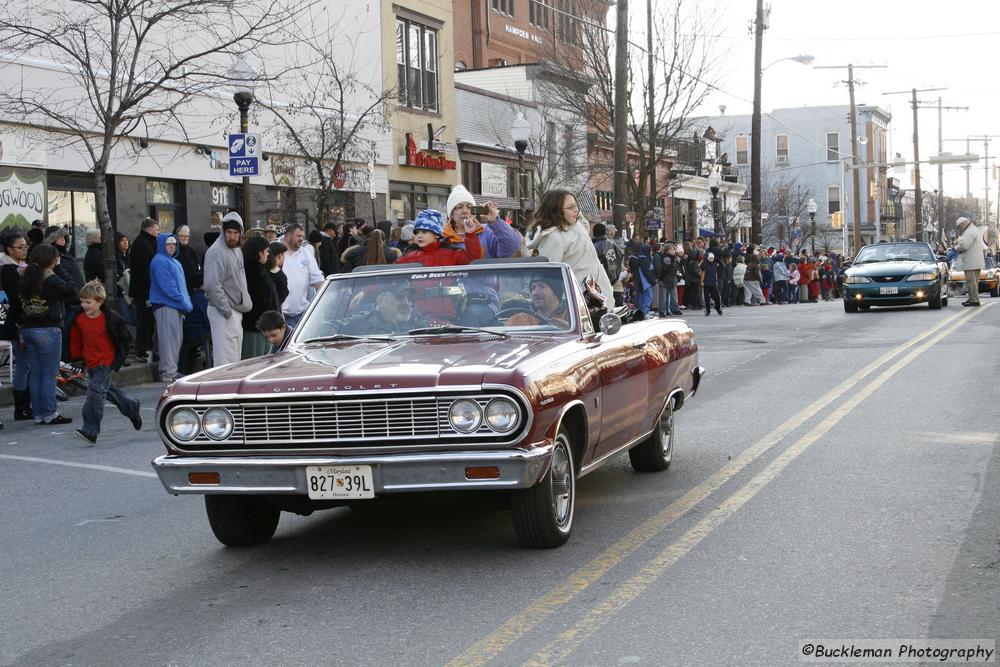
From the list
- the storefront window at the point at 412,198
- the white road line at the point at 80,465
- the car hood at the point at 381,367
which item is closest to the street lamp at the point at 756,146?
the storefront window at the point at 412,198

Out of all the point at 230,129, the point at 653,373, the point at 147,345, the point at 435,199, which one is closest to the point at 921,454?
the point at 653,373

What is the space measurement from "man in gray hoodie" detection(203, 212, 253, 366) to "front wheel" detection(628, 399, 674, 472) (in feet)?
22.0

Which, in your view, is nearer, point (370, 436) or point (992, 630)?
point (992, 630)

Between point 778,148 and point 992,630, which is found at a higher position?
point 778,148

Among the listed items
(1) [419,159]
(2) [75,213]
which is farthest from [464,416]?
(1) [419,159]

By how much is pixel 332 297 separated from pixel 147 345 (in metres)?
10.7

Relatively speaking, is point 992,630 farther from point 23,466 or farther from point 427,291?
point 23,466

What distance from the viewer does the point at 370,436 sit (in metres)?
6.17

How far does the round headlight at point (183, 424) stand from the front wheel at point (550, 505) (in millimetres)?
1583

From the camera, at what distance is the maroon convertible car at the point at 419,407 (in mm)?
6102

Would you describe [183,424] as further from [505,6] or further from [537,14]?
[537,14]

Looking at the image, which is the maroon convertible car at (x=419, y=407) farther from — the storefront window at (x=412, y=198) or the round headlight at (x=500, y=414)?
the storefront window at (x=412, y=198)

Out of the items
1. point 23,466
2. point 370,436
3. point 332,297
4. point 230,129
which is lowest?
point 23,466

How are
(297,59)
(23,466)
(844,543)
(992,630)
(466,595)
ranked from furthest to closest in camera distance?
(297,59) → (23,466) → (844,543) → (466,595) → (992,630)
